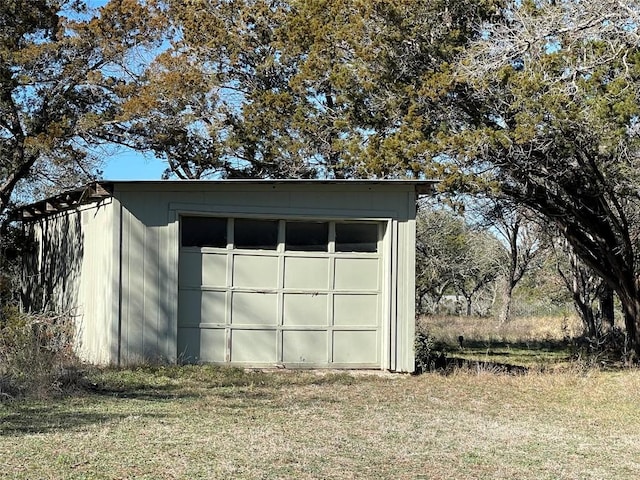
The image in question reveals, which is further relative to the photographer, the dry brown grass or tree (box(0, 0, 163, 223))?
the dry brown grass

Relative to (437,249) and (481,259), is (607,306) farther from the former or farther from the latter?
(481,259)

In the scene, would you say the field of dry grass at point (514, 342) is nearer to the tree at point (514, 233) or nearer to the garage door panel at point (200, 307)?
the tree at point (514, 233)

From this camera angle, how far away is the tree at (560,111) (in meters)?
11.7

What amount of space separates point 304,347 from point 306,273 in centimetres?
111

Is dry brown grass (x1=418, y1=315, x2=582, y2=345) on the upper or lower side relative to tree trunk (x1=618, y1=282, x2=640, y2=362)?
lower

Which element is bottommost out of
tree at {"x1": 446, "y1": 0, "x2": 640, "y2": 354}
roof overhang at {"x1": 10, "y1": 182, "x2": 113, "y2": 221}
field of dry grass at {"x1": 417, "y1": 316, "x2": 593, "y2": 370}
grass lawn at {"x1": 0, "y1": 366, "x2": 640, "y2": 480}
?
grass lawn at {"x1": 0, "y1": 366, "x2": 640, "y2": 480}

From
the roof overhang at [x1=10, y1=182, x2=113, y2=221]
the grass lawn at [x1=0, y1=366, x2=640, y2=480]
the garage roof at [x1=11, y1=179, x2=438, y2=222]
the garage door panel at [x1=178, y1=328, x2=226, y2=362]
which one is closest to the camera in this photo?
the grass lawn at [x1=0, y1=366, x2=640, y2=480]

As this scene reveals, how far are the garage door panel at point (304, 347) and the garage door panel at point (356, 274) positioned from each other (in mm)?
820

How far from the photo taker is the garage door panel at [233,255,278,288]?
12.0m

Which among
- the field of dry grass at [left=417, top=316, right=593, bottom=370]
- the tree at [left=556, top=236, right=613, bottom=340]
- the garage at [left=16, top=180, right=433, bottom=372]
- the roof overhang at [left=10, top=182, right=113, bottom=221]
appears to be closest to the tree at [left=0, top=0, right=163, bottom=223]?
the roof overhang at [left=10, top=182, right=113, bottom=221]

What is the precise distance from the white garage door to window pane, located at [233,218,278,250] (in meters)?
0.01

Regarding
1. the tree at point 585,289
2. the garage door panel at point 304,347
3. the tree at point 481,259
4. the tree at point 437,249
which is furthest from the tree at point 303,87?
the tree at point 481,259

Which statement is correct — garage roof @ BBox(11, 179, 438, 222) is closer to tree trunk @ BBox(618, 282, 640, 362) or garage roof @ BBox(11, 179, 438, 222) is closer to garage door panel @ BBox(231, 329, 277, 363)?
garage door panel @ BBox(231, 329, 277, 363)

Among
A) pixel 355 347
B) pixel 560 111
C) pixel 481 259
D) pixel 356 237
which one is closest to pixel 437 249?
pixel 481 259
